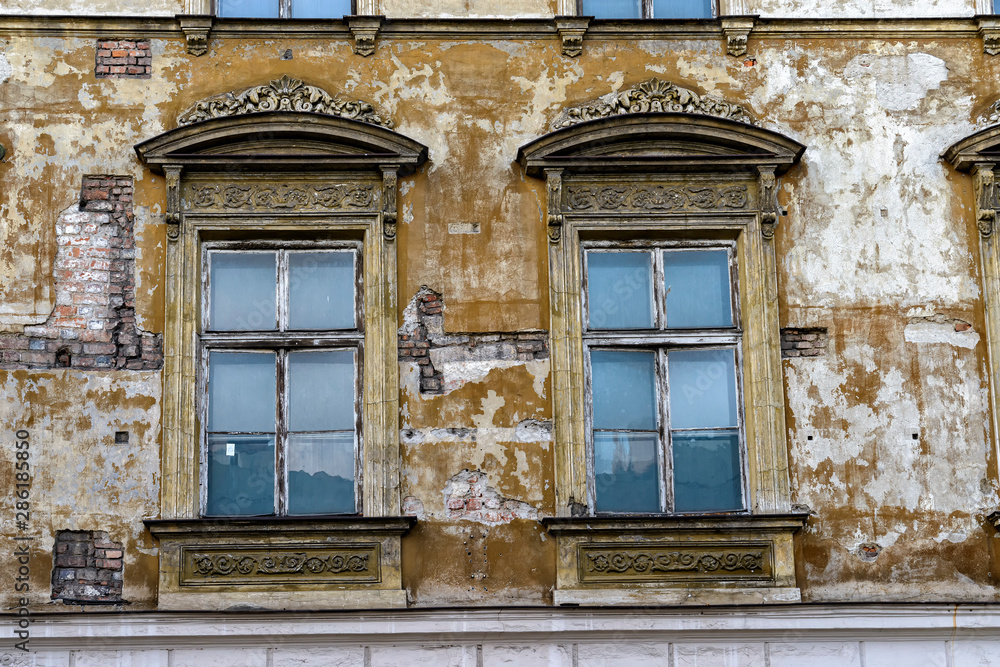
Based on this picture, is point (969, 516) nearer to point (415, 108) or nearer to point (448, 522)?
point (448, 522)

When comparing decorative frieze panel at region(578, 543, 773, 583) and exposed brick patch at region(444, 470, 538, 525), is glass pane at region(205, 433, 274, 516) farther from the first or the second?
decorative frieze panel at region(578, 543, 773, 583)

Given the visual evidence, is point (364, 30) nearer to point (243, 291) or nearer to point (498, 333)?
point (243, 291)

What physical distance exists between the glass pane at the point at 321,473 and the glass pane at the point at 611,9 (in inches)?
→ 114

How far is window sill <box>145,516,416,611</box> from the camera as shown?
688cm

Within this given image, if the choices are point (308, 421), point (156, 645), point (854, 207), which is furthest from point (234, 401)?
point (854, 207)

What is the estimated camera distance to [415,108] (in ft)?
24.8

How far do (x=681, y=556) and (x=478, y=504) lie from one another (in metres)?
1.11

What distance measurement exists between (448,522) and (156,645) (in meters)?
1.61

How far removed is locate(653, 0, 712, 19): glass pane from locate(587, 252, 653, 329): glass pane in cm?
150

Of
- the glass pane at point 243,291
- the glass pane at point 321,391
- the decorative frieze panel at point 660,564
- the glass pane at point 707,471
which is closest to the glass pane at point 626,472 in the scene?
the glass pane at point 707,471

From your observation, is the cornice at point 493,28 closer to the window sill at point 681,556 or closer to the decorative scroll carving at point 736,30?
the decorative scroll carving at point 736,30

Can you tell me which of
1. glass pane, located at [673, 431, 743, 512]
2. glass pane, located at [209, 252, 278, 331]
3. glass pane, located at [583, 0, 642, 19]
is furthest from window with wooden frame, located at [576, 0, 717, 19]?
glass pane, located at [673, 431, 743, 512]

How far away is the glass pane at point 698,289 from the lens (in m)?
7.47

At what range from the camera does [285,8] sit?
7.80m
